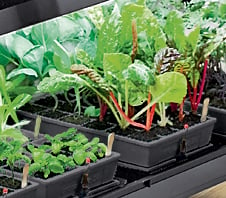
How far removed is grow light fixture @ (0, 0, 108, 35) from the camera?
1.30 meters

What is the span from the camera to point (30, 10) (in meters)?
1.33

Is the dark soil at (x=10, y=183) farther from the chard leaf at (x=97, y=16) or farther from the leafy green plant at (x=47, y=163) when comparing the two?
the chard leaf at (x=97, y=16)

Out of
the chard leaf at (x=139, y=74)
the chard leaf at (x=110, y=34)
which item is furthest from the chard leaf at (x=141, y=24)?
the chard leaf at (x=139, y=74)

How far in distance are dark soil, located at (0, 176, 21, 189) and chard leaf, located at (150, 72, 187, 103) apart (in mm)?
361

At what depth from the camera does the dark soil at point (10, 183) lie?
1.57m

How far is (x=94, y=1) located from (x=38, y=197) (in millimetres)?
408

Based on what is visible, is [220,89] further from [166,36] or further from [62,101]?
[62,101]

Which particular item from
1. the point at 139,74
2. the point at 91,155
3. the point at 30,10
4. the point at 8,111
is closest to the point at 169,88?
the point at 139,74

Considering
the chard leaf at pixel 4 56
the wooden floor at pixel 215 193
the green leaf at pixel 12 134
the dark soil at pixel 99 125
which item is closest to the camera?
the green leaf at pixel 12 134

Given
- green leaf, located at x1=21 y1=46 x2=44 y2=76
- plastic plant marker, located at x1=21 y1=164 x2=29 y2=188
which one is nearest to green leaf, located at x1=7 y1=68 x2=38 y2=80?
green leaf, located at x1=21 y1=46 x2=44 y2=76

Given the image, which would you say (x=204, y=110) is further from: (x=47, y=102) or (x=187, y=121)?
(x=47, y=102)

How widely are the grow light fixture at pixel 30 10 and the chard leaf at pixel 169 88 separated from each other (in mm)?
369

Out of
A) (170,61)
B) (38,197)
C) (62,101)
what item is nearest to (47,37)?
(62,101)

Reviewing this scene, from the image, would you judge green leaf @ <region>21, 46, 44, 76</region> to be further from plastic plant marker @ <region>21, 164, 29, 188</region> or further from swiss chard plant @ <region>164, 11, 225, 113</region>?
plastic plant marker @ <region>21, 164, 29, 188</region>
